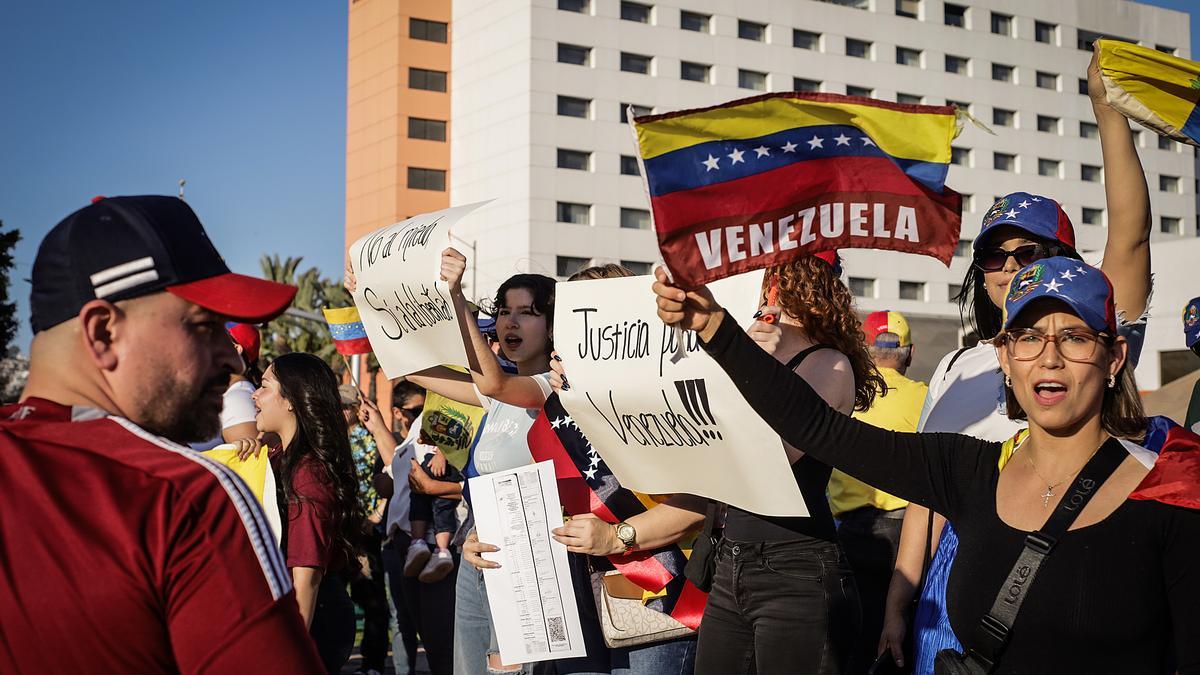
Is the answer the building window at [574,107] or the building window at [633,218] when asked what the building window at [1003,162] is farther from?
the building window at [574,107]

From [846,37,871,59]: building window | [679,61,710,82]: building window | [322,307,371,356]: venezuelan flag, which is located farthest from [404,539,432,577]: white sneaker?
[846,37,871,59]: building window

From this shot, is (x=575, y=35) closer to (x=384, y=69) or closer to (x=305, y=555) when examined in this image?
(x=384, y=69)

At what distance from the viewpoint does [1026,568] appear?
271 cm

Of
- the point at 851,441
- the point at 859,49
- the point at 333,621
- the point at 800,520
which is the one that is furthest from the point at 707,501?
the point at 859,49

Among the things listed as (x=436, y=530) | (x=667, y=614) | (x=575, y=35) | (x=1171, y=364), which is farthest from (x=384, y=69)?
(x=667, y=614)

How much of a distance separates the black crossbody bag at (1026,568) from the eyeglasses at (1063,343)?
25 centimetres

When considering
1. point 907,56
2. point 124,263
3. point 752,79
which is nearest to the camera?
point 124,263

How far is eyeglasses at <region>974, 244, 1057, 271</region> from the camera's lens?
140 inches

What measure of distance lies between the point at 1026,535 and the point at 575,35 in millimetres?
56617

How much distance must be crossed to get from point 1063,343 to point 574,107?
5579cm

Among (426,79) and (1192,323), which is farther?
(426,79)

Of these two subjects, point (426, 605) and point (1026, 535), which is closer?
point (1026, 535)

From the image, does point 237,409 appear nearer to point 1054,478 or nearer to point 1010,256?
point 1010,256

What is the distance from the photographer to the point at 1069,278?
2840 millimetres
